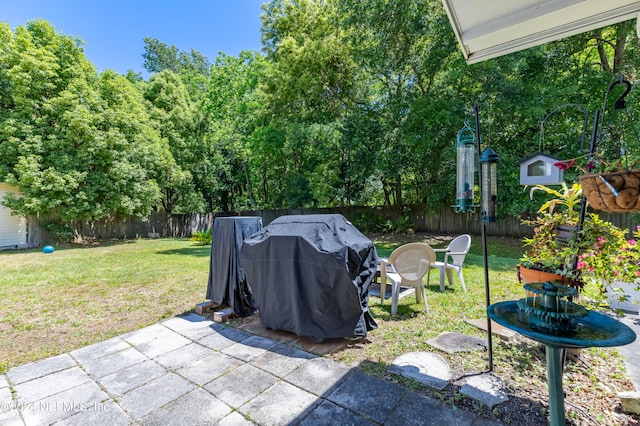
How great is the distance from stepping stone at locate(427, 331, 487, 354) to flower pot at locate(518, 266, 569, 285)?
0.75 m

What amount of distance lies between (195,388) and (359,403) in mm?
1246

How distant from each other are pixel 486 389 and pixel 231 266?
9.55ft

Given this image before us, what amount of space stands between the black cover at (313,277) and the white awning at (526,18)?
2.03 meters

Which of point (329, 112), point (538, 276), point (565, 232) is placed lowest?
point (538, 276)

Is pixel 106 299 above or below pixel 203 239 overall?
below

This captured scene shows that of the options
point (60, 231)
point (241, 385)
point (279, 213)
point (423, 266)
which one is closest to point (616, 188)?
point (423, 266)

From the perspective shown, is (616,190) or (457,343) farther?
(457,343)

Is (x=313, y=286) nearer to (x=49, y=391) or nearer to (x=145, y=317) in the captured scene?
(x=49, y=391)

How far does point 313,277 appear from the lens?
9.73 feet

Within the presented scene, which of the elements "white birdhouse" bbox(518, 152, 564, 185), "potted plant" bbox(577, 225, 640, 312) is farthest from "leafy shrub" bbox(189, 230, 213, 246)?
"potted plant" bbox(577, 225, 640, 312)

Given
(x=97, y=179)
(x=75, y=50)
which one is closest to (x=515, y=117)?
(x=97, y=179)

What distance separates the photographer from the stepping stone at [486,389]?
6.71ft

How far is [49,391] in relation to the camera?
7.59ft

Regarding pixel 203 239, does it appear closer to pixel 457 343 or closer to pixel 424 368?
pixel 457 343
